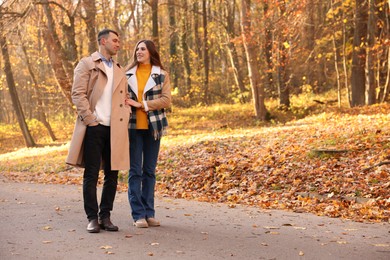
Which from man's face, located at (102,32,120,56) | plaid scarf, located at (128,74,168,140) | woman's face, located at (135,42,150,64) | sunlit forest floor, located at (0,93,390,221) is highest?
man's face, located at (102,32,120,56)

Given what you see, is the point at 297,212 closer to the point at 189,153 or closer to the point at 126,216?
the point at 126,216

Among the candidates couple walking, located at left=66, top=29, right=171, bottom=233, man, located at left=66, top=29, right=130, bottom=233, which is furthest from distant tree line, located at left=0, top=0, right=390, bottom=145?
man, located at left=66, top=29, right=130, bottom=233

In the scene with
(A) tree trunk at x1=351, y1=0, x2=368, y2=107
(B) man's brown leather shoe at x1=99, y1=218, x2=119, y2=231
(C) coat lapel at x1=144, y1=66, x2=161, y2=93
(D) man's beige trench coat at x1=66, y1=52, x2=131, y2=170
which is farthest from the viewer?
(A) tree trunk at x1=351, y1=0, x2=368, y2=107

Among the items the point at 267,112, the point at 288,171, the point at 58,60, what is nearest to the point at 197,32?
the point at 58,60

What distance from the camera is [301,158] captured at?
13.1 m

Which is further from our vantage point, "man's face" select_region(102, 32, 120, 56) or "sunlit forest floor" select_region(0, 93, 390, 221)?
A: "sunlit forest floor" select_region(0, 93, 390, 221)

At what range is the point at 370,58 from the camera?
22906 mm

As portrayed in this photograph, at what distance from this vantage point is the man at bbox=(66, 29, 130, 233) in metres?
6.78

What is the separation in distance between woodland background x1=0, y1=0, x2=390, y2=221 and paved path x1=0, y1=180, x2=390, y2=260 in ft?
4.12

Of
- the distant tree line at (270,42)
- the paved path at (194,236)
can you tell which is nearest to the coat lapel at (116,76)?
the paved path at (194,236)

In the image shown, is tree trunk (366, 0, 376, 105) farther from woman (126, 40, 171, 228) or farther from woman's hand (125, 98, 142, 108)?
woman's hand (125, 98, 142, 108)

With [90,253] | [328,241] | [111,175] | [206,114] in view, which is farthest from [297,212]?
[206,114]

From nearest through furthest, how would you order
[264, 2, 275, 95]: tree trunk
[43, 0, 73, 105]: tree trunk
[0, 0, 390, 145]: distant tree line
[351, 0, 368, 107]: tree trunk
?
[0, 0, 390, 145]: distant tree line < [351, 0, 368, 107]: tree trunk < [264, 2, 275, 95]: tree trunk < [43, 0, 73, 105]: tree trunk

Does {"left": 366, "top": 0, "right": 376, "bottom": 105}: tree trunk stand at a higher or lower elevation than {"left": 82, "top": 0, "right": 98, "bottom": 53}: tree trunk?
lower
